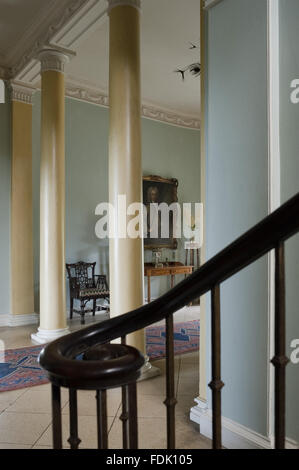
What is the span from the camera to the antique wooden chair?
696 centimetres

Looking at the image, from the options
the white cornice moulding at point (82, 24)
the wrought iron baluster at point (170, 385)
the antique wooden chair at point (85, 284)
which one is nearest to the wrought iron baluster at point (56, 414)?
the wrought iron baluster at point (170, 385)

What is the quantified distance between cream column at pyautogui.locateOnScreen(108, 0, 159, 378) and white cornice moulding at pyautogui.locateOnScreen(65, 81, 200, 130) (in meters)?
3.90

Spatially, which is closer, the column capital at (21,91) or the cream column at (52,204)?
the cream column at (52,204)

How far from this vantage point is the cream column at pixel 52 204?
557cm

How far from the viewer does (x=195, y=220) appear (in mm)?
9883

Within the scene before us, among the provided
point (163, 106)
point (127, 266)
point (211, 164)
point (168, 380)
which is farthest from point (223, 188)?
point (163, 106)

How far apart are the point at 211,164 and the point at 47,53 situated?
3.85 m

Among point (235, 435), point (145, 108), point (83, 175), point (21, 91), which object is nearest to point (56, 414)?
point (235, 435)

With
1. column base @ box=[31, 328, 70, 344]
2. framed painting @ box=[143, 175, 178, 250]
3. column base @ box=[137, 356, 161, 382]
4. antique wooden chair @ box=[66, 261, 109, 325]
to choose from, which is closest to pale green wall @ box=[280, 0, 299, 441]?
column base @ box=[137, 356, 161, 382]

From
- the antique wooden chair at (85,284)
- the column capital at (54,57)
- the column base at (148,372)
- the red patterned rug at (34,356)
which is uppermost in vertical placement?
the column capital at (54,57)

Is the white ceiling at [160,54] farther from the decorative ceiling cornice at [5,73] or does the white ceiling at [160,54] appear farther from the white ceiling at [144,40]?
the decorative ceiling cornice at [5,73]

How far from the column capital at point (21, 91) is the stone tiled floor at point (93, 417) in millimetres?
5098

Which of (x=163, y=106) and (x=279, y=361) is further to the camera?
(x=163, y=106)

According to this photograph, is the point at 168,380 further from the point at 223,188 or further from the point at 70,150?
the point at 70,150
